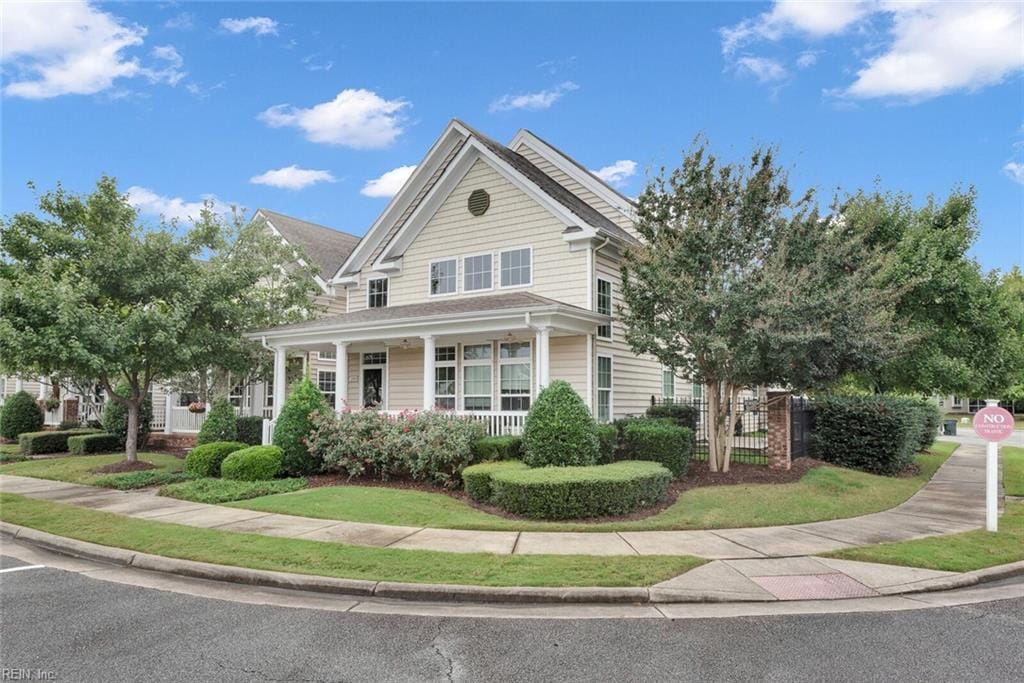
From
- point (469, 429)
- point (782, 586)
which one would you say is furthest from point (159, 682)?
point (469, 429)

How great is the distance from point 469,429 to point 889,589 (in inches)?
324

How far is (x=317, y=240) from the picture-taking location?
89.3 ft

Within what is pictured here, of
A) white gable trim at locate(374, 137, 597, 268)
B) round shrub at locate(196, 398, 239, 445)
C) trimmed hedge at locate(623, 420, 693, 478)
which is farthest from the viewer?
round shrub at locate(196, 398, 239, 445)

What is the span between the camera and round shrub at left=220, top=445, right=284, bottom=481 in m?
12.5

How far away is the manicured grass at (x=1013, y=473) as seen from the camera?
1262 cm

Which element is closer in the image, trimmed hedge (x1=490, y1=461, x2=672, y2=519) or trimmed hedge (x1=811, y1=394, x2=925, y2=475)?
trimmed hedge (x1=490, y1=461, x2=672, y2=519)

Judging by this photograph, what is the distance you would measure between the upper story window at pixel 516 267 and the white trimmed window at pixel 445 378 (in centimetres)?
256

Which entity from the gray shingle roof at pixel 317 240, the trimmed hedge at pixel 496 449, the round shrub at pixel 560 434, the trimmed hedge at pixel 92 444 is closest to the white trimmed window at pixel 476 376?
the trimmed hedge at pixel 496 449

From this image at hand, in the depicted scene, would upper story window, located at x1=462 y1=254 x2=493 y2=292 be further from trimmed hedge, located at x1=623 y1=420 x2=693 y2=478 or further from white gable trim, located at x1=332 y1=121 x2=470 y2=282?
trimmed hedge, located at x1=623 y1=420 x2=693 y2=478

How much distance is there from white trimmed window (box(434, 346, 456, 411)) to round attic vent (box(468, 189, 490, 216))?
3983 mm

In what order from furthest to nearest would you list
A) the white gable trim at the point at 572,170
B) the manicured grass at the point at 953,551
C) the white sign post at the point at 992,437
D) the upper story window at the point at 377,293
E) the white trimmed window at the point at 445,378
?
the upper story window at the point at 377,293 < the white gable trim at the point at 572,170 < the white trimmed window at the point at 445,378 < the white sign post at the point at 992,437 < the manicured grass at the point at 953,551

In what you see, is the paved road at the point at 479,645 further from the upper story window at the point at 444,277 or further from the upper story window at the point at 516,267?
the upper story window at the point at 444,277

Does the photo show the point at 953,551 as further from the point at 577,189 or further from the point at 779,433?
the point at 577,189

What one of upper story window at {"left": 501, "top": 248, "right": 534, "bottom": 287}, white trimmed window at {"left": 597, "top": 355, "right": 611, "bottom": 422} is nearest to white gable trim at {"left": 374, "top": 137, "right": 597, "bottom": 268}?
upper story window at {"left": 501, "top": 248, "right": 534, "bottom": 287}
